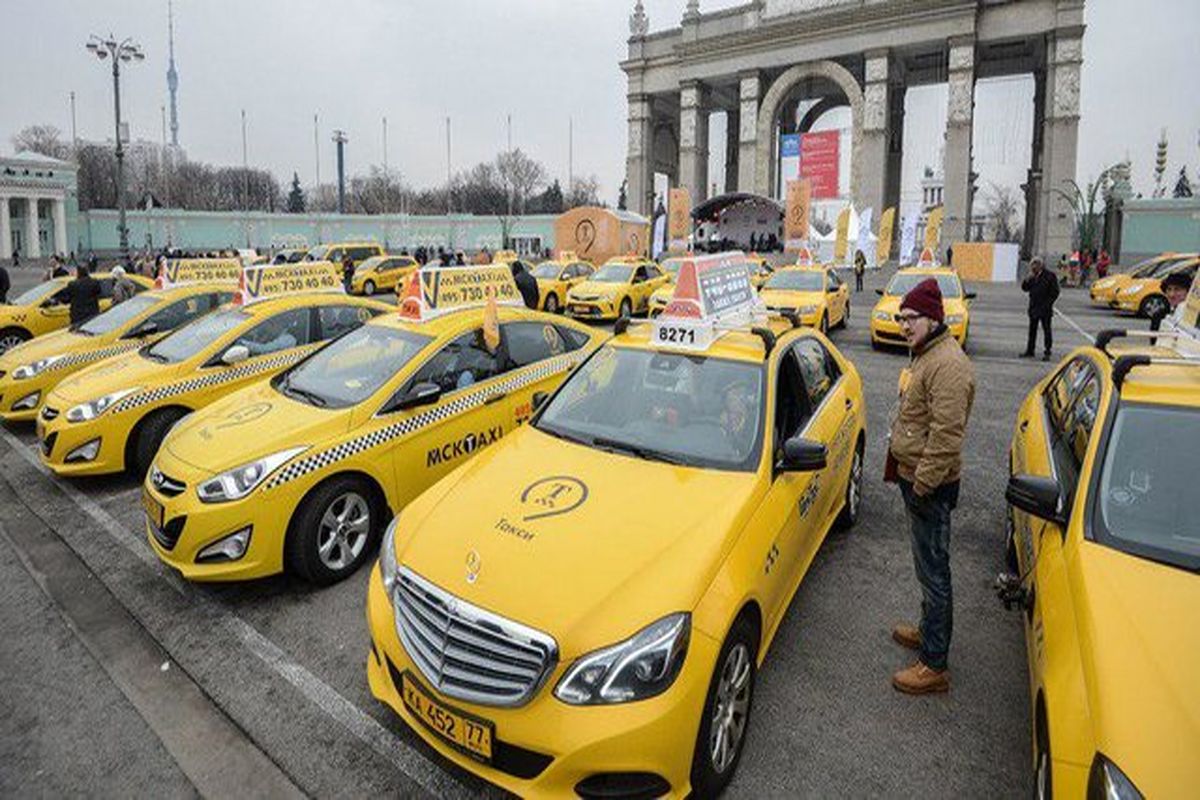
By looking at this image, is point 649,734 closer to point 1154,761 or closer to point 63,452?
point 1154,761

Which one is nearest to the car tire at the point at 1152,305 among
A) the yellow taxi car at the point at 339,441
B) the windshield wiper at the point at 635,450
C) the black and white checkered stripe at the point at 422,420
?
the black and white checkered stripe at the point at 422,420

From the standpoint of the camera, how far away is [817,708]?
3.61 meters

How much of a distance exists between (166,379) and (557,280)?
15.6 metres

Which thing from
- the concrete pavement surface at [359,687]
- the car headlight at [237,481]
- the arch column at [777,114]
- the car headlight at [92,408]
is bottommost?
the concrete pavement surface at [359,687]

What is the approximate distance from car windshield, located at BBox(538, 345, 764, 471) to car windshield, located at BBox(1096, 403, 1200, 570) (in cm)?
152

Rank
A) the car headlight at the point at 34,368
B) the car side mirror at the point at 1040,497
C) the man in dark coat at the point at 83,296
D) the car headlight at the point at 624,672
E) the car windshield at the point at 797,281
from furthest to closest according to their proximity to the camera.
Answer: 1. the car windshield at the point at 797,281
2. the man in dark coat at the point at 83,296
3. the car headlight at the point at 34,368
4. the car side mirror at the point at 1040,497
5. the car headlight at the point at 624,672

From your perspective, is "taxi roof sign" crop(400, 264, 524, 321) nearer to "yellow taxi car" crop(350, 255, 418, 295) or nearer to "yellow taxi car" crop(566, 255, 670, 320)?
"yellow taxi car" crop(566, 255, 670, 320)

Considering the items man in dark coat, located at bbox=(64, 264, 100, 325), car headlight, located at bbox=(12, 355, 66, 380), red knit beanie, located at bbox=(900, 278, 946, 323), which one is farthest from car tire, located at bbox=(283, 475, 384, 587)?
man in dark coat, located at bbox=(64, 264, 100, 325)

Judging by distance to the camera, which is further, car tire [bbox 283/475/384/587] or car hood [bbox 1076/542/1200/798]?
car tire [bbox 283/475/384/587]

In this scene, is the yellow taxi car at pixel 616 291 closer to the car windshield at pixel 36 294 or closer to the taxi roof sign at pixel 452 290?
the car windshield at pixel 36 294

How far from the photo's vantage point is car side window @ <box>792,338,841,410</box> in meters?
A: 4.82

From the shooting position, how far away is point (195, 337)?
7.53 meters

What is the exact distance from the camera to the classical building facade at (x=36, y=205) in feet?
179

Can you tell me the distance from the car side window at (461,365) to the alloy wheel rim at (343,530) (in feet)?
3.20
